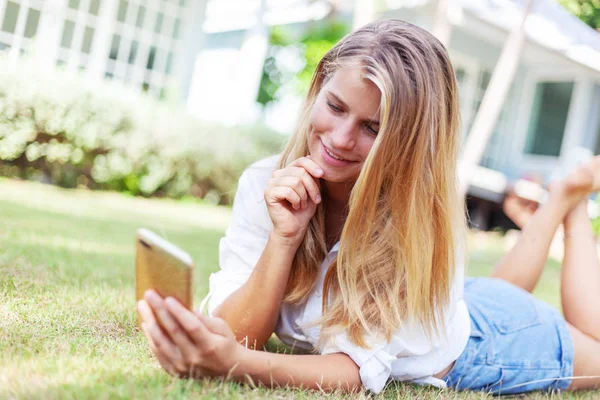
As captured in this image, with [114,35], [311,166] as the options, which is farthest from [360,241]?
[114,35]

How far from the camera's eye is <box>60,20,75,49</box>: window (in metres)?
9.55

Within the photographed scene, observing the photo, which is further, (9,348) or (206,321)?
(9,348)

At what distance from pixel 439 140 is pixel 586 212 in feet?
5.44

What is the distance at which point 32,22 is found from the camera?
927 cm

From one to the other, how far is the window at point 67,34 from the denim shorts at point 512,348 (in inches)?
331

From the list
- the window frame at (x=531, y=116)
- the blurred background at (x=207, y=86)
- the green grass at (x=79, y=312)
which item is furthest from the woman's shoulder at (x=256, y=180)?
the window frame at (x=531, y=116)

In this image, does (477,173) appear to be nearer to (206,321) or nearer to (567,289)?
(567,289)

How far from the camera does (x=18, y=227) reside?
423 cm

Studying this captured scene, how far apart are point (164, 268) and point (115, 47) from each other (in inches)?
366

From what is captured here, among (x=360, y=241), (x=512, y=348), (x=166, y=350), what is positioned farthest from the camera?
(x=512, y=348)

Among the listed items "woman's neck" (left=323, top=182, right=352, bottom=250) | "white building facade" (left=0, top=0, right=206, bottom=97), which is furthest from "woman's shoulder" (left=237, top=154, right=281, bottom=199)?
"white building facade" (left=0, top=0, right=206, bottom=97)

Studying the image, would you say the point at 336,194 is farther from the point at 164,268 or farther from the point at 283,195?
the point at 164,268

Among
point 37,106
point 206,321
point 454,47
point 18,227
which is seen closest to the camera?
point 206,321

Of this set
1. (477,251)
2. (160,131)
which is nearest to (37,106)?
(160,131)
